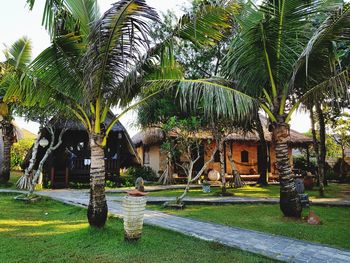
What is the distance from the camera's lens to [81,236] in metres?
5.54

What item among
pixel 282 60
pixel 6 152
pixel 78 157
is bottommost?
pixel 78 157

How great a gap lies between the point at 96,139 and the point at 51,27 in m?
2.17

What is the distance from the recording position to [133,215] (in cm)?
510

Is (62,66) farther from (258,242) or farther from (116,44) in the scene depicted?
(258,242)

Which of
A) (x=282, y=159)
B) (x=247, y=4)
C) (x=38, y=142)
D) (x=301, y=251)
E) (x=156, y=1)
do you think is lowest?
(x=301, y=251)

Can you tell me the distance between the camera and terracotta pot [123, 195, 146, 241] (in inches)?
200

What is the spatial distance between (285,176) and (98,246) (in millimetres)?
4611

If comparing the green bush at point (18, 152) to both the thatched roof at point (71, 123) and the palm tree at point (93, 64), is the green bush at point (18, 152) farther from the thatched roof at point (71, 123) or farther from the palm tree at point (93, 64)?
the palm tree at point (93, 64)

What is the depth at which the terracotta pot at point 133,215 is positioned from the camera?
5.08 metres

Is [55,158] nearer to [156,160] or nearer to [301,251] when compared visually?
[156,160]

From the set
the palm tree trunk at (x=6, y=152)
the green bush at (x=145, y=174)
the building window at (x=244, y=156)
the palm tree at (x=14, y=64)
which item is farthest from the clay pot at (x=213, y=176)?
the palm tree at (x=14, y=64)

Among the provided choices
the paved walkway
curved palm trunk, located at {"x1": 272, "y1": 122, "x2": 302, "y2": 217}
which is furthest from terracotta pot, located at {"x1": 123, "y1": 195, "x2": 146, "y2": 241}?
curved palm trunk, located at {"x1": 272, "y1": 122, "x2": 302, "y2": 217}

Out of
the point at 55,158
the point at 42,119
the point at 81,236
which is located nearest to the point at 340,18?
the point at 81,236

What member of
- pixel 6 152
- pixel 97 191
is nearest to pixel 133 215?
pixel 97 191
